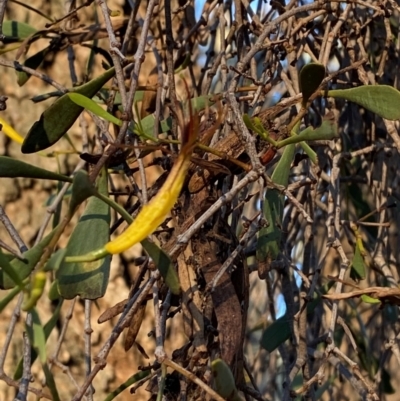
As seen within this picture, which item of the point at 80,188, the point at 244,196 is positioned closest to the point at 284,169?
the point at 244,196

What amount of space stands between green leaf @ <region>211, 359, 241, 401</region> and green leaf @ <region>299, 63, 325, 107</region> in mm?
264

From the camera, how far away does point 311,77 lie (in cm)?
65

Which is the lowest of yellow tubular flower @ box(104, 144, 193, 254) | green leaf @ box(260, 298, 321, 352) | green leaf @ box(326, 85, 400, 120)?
green leaf @ box(260, 298, 321, 352)

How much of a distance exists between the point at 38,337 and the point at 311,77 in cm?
34

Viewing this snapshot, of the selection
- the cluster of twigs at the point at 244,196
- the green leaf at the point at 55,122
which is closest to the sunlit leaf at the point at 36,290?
the cluster of twigs at the point at 244,196

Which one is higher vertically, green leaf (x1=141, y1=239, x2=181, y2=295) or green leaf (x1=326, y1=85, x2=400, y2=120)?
green leaf (x1=326, y1=85, x2=400, y2=120)

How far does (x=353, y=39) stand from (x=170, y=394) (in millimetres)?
661

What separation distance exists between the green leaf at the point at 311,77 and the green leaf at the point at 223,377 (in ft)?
0.86

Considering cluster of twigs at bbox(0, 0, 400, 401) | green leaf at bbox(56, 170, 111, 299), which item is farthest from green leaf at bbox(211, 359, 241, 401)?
green leaf at bbox(56, 170, 111, 299)

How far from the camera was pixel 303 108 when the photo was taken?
0.69 metres

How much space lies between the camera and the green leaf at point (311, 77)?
636mm

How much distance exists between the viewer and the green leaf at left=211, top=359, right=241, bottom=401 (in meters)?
0.52

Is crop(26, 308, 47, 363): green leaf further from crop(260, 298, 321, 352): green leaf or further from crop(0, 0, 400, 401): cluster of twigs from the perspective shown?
crop(260, 298, 321, 352): green leaf

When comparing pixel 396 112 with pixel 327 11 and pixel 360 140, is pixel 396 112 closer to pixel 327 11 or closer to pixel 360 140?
pixel 327 11
